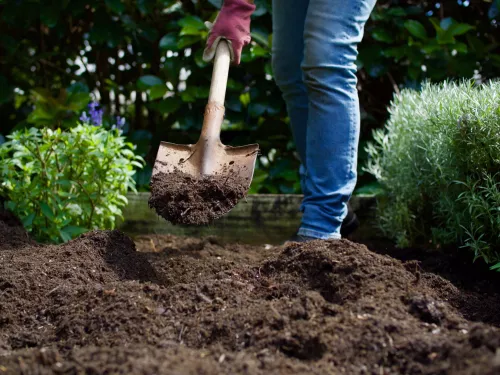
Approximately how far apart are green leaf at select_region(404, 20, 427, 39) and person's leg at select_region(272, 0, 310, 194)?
3.85 feet

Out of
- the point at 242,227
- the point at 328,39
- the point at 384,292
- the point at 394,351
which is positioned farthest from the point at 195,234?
the point at 394,351

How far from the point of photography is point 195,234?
3.33 metres

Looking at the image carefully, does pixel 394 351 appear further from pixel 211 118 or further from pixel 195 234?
pixel 195 234

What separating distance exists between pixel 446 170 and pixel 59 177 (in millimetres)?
1721

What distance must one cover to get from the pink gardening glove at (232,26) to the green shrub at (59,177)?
2.17ft

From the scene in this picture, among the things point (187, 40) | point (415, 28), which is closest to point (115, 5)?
point (187, 40)

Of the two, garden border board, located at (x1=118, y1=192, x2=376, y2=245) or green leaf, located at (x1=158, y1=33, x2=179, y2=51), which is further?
green leaf, located at (x1=158, y1=33, x2=179, y2=51)

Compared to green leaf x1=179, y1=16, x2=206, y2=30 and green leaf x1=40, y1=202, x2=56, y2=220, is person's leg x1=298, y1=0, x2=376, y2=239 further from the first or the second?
green leaf x1=179, y1=16, x2=206, y2=30

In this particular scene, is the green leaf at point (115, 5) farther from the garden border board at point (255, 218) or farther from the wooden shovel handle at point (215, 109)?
the wooden shovel handle at point (215, 109)

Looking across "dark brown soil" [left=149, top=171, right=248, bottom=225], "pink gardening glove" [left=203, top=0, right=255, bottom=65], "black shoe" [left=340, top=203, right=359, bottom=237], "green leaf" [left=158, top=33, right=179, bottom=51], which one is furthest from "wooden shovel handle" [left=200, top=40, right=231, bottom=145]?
"green leaf" [left=158, top=33, right=179, bottom=51]

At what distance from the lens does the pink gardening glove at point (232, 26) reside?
101 inches

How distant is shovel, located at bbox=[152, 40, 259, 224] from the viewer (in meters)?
2.41

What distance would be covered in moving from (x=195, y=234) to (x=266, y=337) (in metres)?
1.95

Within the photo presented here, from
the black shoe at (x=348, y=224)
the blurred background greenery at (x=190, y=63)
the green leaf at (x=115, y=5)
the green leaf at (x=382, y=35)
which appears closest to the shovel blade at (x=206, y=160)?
the black shoe at (x=348, y=224)
